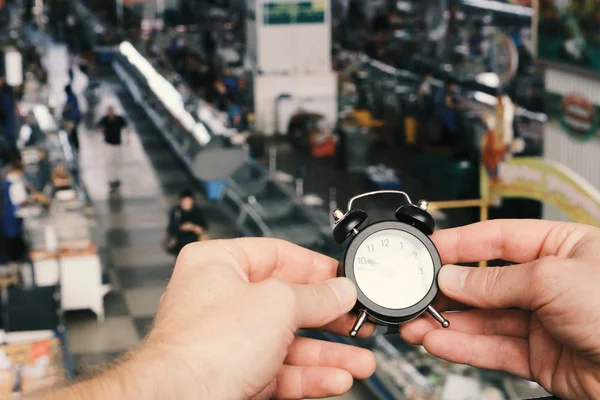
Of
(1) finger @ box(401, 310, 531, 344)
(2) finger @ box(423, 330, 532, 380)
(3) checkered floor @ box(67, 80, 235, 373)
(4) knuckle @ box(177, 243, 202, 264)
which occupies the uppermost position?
(4) knuckle @ box(177, 243, 202, 264)

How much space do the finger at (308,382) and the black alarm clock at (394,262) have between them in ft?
0.56

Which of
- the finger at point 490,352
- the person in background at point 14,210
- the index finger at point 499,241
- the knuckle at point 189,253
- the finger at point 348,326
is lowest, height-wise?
the person in background at point 14,210

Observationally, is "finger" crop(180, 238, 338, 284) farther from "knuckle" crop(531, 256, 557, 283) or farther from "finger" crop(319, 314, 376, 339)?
"knuckle" crop(531, 256, 557, 283)


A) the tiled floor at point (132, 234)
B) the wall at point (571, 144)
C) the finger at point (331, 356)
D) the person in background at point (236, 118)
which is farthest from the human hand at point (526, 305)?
the person in background at point (236, 118)

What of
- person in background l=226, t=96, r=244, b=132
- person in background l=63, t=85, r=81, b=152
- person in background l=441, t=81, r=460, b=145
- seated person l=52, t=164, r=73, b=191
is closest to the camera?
seated person l=52, t=164, r=73, b=191

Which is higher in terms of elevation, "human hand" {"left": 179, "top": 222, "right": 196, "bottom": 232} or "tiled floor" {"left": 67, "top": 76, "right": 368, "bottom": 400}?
"human hand" {"left": 179, "top": 222, "right": 196, "bottom": 232}

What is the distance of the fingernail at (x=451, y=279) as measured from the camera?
2428 mm

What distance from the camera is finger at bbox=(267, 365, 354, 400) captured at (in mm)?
2312

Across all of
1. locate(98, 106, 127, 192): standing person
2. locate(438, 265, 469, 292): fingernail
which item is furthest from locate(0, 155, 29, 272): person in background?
locate(438, 265, 469, 292): fingernail

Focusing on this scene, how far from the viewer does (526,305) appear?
231 centimetres

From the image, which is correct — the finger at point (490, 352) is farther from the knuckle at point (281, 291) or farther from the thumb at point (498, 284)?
the knuckle at point (281, 291)

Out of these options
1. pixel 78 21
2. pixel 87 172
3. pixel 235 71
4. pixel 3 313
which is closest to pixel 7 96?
pixel 87 172

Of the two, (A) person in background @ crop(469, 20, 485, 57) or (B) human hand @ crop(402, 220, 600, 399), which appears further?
(A) person in background @ crop(469, 20, 485, 57)

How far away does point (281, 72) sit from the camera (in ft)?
71.2
